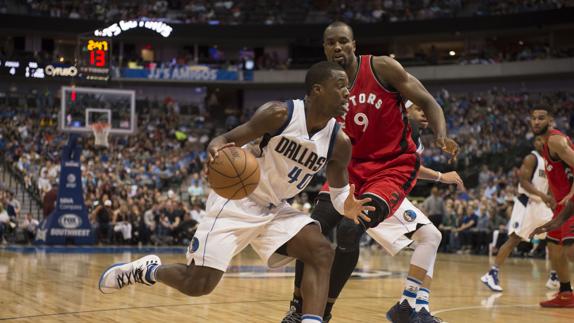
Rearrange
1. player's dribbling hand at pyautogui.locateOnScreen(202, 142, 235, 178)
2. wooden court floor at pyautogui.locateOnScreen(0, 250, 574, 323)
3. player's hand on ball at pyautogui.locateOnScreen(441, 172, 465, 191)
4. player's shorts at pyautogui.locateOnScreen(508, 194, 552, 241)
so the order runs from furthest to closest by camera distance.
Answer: player's shorts at pyautogui.locateOnScreen(508, 194, 552, 241) → wooden court floor at pyautogui.locateOnScreen(0, 250, 574, 323) → player's hand on ball at pyautogui.locateOnScreen(441, 172, 465, 191) → player's dribbling hand at pyautogui.locateOnScreen(202, 142, 235, 178)

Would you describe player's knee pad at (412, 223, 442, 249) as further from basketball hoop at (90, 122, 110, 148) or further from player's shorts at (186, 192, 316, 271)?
basketball hoop at (90, 122, 110, 148)

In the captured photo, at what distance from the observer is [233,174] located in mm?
4438

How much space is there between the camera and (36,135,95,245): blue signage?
58.9 ft

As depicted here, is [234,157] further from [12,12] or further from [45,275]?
[12,12]

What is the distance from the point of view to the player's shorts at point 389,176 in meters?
5.55

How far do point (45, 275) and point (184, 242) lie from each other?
9886mm

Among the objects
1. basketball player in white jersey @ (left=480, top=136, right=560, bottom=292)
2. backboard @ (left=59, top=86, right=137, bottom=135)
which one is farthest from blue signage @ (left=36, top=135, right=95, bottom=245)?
basketball player in white jersey @ (left=480, top=136, right=560, bottom=292)

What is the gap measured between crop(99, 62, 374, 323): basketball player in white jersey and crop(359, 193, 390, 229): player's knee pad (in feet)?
1.34

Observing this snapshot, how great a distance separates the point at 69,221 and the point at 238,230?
1448 centimetres

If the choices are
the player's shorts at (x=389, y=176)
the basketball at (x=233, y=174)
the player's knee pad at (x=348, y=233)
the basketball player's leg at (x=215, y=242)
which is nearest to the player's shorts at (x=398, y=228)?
the player's shorts at (x=389, y=176)

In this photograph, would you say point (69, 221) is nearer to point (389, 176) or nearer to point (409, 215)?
point (409, 215)

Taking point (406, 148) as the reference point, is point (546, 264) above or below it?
below

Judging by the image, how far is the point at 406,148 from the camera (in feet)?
19.2

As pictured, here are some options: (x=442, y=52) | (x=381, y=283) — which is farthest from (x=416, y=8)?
(x=381, y=283)
